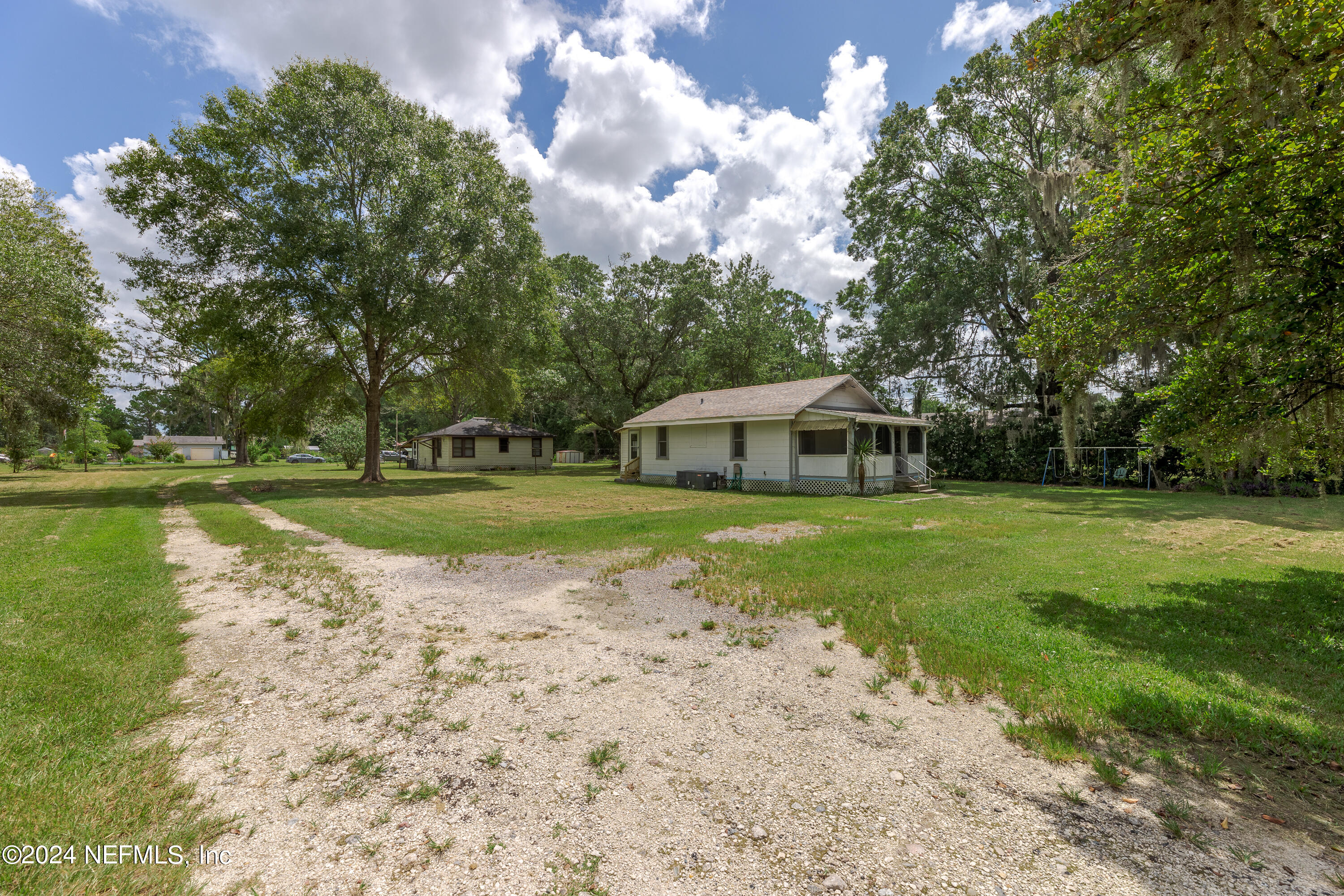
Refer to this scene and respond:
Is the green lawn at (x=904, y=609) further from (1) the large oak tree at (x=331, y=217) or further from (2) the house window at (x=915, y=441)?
(1) the large oak tree at (x=331, y=217)

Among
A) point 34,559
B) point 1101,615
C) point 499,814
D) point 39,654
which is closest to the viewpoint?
point 499,814

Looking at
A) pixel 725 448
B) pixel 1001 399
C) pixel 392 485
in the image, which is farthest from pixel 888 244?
pixel 392 485

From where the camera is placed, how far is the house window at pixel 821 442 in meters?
18.2

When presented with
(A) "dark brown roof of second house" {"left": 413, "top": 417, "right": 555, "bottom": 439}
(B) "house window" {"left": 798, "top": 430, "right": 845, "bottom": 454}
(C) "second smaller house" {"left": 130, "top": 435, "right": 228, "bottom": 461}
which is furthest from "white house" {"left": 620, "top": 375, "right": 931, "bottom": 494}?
(C) "second smaller house" {"left": 130, "top": 435, "right": 228, "bottom": 461}

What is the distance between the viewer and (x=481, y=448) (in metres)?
35.3

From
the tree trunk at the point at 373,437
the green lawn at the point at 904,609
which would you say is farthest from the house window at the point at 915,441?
the tree trunk at the point at 373,437

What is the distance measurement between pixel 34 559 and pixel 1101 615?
43.8ft

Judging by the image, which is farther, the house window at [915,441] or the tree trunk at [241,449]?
the tree trunk at [241,449]

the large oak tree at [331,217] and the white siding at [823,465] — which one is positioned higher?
the large oak tree at [331,217]

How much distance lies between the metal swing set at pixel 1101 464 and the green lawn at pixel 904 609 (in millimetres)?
5494

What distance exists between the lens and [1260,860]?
2.29 meters

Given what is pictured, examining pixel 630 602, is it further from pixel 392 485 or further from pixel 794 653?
pixel 392 485

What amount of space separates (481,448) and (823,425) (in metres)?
24.8

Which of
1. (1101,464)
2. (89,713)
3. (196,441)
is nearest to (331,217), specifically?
(89,713)
